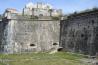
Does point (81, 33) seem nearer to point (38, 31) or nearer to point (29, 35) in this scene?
point (38, 31)

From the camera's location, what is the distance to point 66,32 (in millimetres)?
26844

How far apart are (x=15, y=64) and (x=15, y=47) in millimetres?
9655

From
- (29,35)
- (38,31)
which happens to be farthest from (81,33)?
(29,35)

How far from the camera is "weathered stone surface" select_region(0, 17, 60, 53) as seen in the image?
2658cm

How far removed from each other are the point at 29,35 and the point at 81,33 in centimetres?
536

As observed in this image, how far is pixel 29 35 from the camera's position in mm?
26859

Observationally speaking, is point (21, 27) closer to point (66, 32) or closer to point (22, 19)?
point (22, 19)

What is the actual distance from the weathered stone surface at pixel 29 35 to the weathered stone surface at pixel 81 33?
Result: 967 mm

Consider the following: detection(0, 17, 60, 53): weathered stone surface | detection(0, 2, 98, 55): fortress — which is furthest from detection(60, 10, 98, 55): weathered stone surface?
detection(0, 17, 60, 53): weathered stone surface

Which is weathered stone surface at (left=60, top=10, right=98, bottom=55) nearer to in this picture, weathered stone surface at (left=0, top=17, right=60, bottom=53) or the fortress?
the fortress

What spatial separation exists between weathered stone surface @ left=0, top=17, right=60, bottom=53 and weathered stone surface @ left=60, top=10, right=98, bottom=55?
38.1 inches

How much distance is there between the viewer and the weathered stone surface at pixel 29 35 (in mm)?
26578

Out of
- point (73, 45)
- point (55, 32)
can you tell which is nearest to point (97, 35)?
point (73, 45)

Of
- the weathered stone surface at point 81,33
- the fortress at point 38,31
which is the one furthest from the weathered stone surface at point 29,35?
the weathered stone surface at point 81,33
